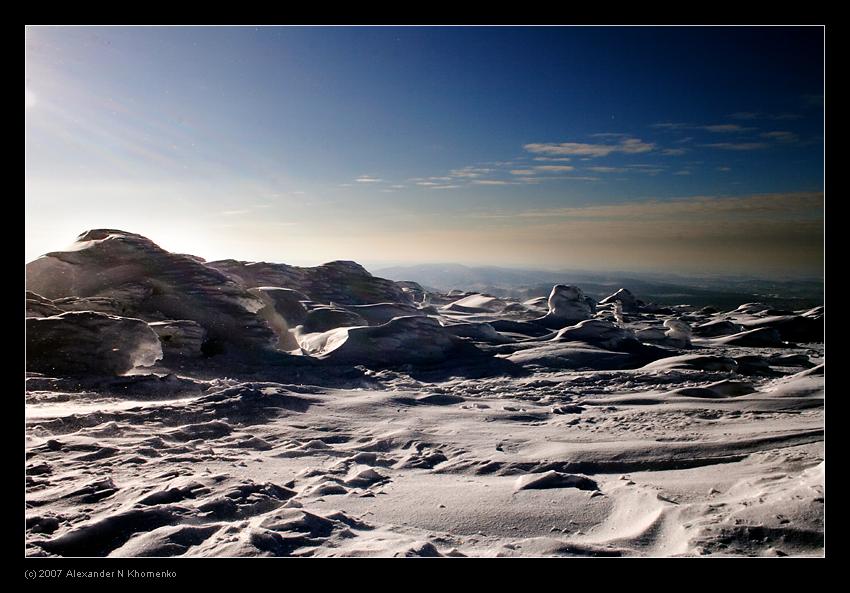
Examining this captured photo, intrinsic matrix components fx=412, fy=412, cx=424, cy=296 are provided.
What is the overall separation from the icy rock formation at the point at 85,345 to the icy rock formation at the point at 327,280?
40.9ft

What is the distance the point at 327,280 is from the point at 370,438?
19.8 meters

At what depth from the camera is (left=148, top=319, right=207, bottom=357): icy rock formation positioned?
37.0ft

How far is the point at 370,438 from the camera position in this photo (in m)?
6.55

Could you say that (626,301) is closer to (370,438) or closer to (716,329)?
(716,329)

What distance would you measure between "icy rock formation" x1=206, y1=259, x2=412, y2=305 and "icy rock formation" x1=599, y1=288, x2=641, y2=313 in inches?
827

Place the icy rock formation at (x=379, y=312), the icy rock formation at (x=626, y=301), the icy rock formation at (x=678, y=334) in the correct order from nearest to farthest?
the icy rock formation at (x=379, y=312)
the icy rock formation at (x=678, y=334)
the icy rock formation at (x=626, y=301)

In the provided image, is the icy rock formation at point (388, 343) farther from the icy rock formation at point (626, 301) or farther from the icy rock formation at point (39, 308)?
the icy rock formation at point (626, 301)

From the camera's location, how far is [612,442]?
6.23 metres

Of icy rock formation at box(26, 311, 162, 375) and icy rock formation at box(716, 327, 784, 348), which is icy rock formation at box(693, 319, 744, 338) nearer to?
icy rock formation at box(716, 327, 784, 348)

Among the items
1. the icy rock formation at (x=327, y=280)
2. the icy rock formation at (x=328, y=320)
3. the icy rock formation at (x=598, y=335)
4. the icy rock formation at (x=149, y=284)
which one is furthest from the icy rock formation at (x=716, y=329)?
the icy rock formation at (x=149, y=284)

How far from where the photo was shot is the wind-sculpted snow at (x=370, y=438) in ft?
11.1

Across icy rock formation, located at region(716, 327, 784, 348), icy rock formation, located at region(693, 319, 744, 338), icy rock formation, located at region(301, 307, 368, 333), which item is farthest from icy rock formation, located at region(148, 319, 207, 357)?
icy rock formation, located at region(693, 319, 744, 338)

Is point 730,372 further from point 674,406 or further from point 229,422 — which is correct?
point 229,422

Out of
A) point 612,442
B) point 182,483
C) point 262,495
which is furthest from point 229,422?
point 612,442
